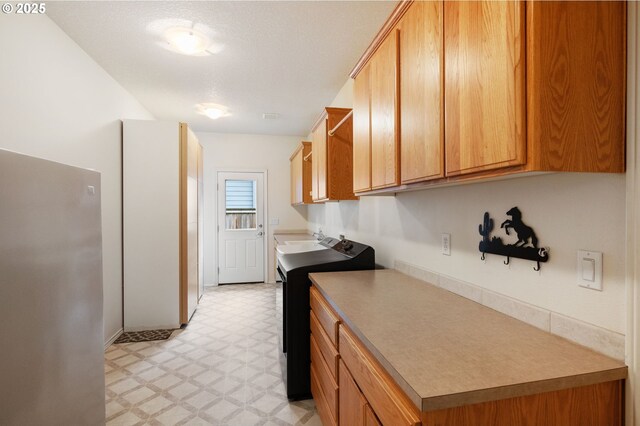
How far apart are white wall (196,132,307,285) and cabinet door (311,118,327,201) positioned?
2.38 m

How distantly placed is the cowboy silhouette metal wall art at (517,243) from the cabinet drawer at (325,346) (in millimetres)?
828

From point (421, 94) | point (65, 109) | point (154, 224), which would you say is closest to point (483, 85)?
point (421, 94)

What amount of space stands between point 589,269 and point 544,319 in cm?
24

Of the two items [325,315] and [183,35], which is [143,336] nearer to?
[325,315]

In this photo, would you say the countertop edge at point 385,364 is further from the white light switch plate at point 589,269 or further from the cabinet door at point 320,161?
the cabinet door at point 320,161

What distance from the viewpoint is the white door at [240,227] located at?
5.33 meters

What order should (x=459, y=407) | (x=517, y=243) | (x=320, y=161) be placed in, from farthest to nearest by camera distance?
(x=320, y=161)
(x=517, y=243)
(x=459, y=407)

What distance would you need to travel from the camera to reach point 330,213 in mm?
4051

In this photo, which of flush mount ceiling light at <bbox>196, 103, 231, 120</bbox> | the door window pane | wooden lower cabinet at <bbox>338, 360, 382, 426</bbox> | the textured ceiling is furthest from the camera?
the door window pane

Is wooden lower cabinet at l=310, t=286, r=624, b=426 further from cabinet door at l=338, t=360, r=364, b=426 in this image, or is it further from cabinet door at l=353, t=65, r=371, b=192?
cabinet door at l=353, t=65, r=371, b=192

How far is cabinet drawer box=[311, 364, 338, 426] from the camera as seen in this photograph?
153 cm

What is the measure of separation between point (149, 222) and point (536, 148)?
3534 millimetres

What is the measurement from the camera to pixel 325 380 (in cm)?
162

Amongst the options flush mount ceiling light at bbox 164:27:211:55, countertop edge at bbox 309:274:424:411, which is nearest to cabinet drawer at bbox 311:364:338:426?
countertop edge at bbox 309:274:424:411
